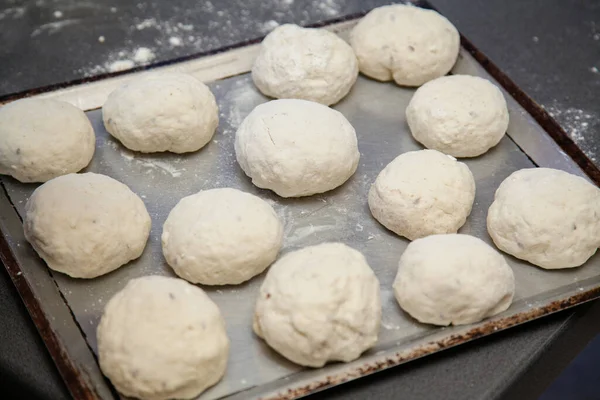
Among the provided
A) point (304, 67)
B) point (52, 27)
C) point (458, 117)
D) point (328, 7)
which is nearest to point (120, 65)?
point (52, 27)

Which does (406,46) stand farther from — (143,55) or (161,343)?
(161,343)

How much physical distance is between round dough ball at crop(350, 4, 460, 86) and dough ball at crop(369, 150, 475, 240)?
594mm

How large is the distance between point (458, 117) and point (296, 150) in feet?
1.98

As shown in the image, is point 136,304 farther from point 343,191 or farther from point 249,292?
point 343,191

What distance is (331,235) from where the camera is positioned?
7.36 ft

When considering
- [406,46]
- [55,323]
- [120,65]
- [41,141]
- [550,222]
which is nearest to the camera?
[55,323]

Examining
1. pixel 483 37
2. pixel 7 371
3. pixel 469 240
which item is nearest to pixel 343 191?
pixel 469 240

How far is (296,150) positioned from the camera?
2.25m

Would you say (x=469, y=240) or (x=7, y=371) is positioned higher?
(x=469, y=240)

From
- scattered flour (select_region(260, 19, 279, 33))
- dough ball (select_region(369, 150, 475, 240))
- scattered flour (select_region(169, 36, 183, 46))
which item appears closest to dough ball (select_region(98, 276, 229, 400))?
dough ball (select_region(369, 150, 475, 240))

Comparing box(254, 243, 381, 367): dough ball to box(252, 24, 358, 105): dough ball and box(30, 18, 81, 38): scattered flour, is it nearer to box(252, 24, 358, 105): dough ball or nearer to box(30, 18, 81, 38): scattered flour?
box(252, 24, 358, 105): dough ball

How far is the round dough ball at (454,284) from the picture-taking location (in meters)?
1.93

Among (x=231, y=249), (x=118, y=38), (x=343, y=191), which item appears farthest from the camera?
(x=118, y=38)

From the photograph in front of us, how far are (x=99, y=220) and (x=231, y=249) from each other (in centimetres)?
39
